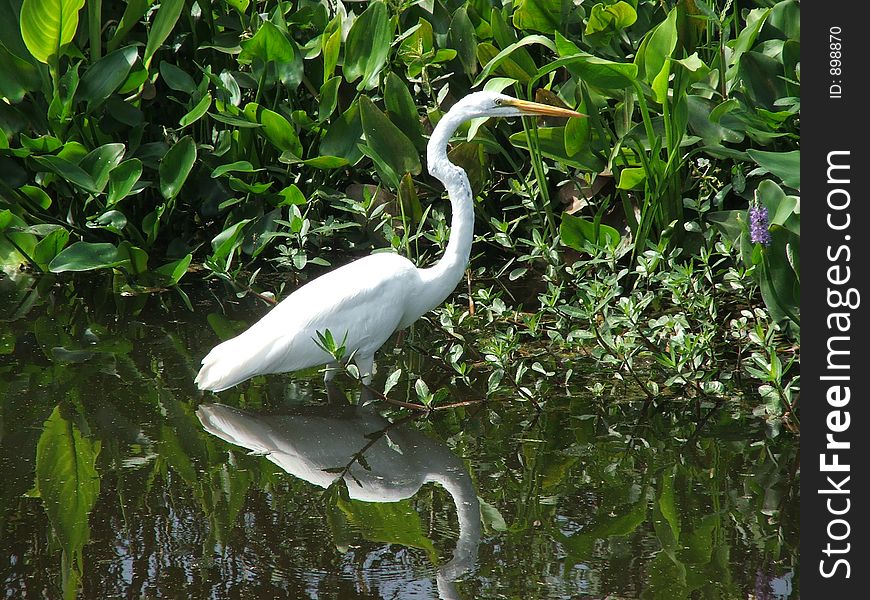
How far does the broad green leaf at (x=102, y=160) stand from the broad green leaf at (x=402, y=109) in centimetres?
136

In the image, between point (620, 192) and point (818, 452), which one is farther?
point (620, 192)

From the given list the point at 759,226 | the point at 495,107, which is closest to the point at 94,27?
the point at 495,107

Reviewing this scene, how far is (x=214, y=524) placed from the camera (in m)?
3.20

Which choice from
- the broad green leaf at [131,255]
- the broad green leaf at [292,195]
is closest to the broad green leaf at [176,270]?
the broad green leaf at [131,255]

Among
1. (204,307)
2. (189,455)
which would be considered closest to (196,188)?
(204,307)

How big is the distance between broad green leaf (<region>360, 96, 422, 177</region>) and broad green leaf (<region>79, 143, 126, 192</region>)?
4.09ft

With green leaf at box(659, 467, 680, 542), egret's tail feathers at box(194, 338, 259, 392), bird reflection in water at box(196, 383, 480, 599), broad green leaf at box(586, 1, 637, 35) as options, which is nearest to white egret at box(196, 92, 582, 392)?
egret's tail feathers at box(194, 338, 259, 392)

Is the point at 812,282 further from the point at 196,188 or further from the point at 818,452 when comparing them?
the point at 196,188

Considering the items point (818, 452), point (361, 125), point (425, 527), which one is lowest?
point (425, 527)

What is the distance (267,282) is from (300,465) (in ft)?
7.49

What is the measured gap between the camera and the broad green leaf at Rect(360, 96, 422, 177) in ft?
16.9

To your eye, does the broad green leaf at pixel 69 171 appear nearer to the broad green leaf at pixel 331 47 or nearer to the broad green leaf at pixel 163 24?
the broad green leaf at pixel 163 24

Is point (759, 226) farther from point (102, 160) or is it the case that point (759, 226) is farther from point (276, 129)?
point (102, 160)

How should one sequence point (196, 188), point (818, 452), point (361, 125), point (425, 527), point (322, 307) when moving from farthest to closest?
point (196, 188), point (361, 125), point (322, 307), point (425, 527), point (818, 452)
